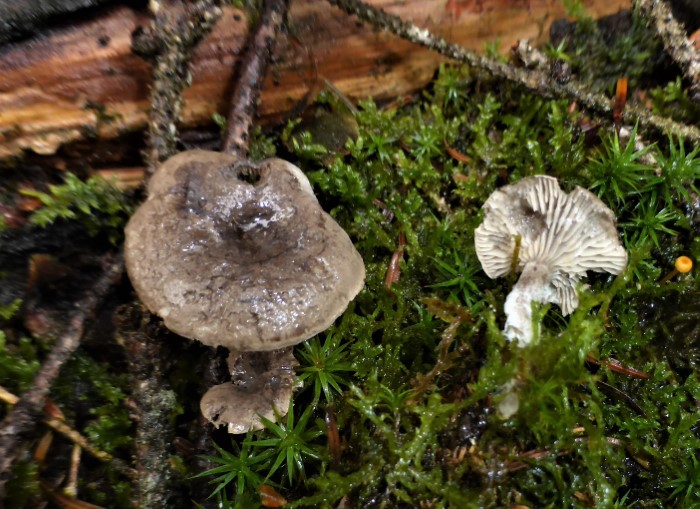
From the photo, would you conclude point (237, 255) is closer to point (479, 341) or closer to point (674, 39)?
point (479, 341)

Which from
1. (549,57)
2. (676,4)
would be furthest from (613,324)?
(676,4)

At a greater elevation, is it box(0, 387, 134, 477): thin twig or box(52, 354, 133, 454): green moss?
box(52, 354, 133, 454): green moss

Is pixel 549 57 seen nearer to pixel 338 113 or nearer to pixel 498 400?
pixel 338 113

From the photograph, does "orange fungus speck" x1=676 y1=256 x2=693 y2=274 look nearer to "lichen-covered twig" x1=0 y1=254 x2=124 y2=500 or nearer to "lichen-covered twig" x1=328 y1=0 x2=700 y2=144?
"lichen-covered twig" x1=328 y1=0 x2=700 y2=144

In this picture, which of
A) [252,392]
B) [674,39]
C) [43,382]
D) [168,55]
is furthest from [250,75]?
[674,39]

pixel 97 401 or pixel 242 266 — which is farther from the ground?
pixel 242 266

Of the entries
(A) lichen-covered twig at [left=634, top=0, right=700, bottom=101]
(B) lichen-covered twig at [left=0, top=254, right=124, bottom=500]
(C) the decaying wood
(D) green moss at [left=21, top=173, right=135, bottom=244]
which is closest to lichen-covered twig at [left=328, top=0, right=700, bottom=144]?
(C) the decaying wood

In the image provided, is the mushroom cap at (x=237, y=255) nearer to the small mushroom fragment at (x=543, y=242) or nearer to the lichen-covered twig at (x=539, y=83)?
the small mushroom fragment at (x=543, y=242)

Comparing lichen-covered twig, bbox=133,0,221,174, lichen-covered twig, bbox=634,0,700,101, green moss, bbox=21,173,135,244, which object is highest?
lichen-covered twig, bbox=634,0,700,101
